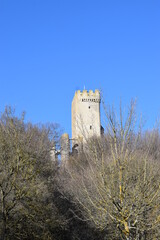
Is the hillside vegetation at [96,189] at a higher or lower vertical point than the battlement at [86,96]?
lower

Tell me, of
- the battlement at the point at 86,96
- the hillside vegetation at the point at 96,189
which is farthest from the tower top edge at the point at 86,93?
the hillside vegetation at the point at 96,189

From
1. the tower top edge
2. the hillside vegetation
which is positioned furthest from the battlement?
the hillside vegetation

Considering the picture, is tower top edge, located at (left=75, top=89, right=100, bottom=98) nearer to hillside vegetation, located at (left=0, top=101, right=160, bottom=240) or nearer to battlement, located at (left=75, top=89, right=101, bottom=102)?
battlement, located at (left=75, top=89, right=101, bottom=102)

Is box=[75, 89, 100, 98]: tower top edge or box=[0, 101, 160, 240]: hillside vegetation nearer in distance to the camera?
box=[0, 101, 160, 240]: hillside vegetation

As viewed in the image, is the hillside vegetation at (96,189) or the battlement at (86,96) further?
the battlement at (86,96)

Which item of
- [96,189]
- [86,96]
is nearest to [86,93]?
[86,96]

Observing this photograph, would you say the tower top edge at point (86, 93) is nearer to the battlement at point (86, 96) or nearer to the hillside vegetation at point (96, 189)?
the battlement at point (86, 96)

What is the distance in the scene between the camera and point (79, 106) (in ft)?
181

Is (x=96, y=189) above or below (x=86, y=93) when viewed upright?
below

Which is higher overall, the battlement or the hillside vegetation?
the battlement

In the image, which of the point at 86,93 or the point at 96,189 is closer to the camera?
the point at 96,189

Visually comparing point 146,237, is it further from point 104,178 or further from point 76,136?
point 76,136

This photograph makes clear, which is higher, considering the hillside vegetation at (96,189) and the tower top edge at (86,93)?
the tower top edge at (86,93)

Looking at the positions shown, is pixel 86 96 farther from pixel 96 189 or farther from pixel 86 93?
pixel 96 189
